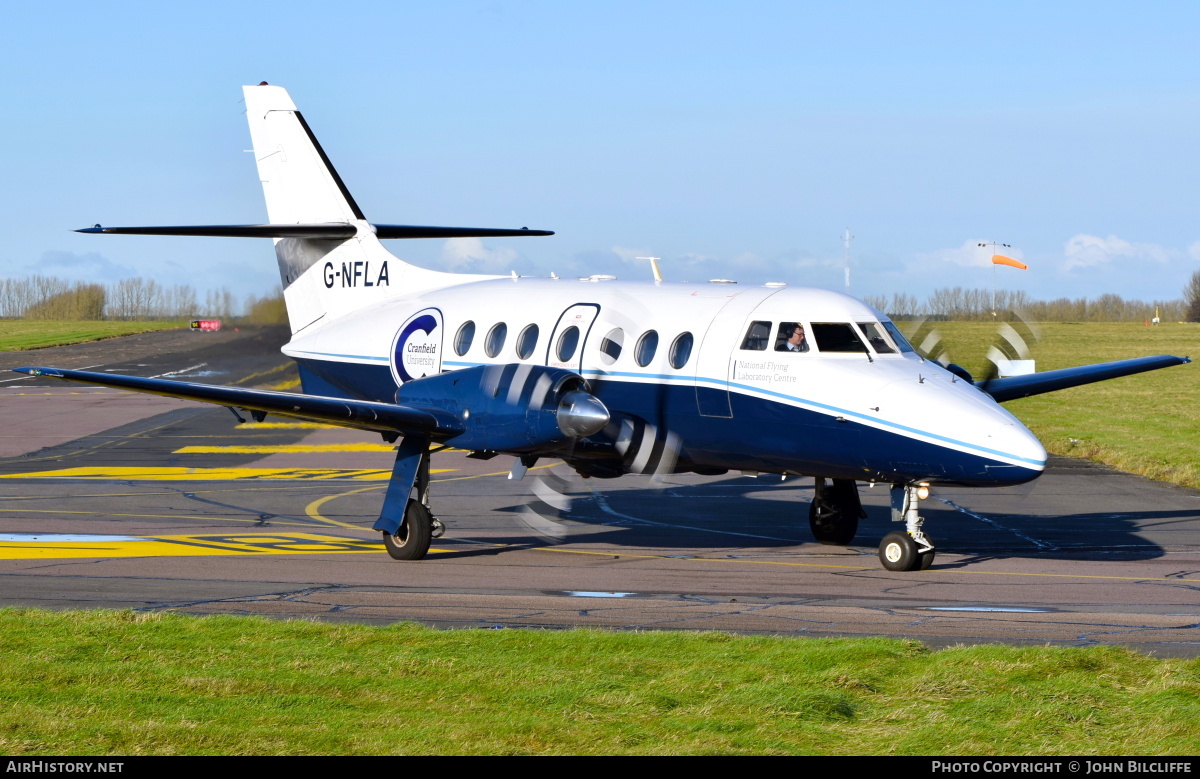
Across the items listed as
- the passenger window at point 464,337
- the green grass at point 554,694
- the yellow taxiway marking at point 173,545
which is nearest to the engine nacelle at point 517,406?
the passenger window at point 464,337

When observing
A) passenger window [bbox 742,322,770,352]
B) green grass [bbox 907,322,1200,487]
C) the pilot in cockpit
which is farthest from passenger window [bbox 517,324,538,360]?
green grass [bbox 907,322,1200,487]

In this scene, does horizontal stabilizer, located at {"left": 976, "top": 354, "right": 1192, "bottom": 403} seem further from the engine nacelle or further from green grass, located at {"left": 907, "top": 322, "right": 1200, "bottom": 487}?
the engine nacelle

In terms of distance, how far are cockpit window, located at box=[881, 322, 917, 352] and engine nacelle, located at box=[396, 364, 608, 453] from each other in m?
3.70

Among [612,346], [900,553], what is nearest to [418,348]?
[612,346]

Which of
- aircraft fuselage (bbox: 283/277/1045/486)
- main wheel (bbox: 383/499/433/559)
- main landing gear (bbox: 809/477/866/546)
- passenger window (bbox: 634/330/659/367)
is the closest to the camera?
aircraft fuselage (bbox: 283/277/1045/486)

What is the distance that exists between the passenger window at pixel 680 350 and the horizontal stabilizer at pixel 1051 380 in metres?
4.66

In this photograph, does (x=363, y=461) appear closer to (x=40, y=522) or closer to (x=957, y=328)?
(x=40, y=522)

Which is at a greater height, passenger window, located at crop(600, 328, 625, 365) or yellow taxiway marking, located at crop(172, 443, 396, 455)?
passenger window, located at crop(600, 328, 625, 365)

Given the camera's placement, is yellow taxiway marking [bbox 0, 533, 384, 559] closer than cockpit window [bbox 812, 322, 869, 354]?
No

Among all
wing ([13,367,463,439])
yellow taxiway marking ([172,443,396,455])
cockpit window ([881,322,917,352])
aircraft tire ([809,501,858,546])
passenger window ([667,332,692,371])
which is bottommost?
yellow taxiway marking ([172,443,396,455])

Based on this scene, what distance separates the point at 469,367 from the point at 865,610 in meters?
7.50

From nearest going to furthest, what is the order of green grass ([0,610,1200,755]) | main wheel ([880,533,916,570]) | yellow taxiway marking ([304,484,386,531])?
green grass ([0,610,1200,755]) < main wheel ([880,533,916,570]) < yellow taxiway marking ([304,484,386,531])

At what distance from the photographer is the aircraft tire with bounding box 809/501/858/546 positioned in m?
18.5

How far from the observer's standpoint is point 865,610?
44.3 ft
